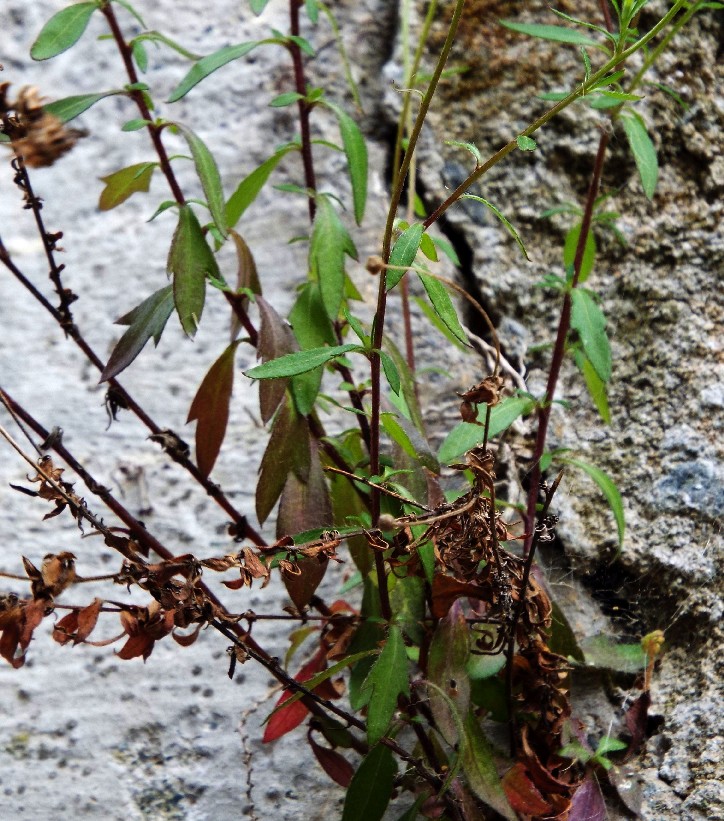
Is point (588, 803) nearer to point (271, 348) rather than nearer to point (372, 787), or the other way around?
point (372, 787)

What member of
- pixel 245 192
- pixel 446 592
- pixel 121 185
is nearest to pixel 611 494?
pixel 446 592

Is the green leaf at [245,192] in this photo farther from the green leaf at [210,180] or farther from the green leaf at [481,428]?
the green leaf at [481,428]

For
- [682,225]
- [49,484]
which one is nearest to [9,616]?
[49,484]

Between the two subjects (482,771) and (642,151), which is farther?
(642,151)

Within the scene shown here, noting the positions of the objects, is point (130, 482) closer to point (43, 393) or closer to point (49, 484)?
point (43, 393)

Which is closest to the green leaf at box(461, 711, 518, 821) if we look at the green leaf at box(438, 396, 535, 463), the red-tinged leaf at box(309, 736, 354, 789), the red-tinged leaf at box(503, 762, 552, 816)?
the red-tinged leaf at box(503, 762, 552, 816)

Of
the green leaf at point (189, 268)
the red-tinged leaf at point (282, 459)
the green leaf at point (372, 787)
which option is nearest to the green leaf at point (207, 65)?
the green leaf at point (189, 268)
